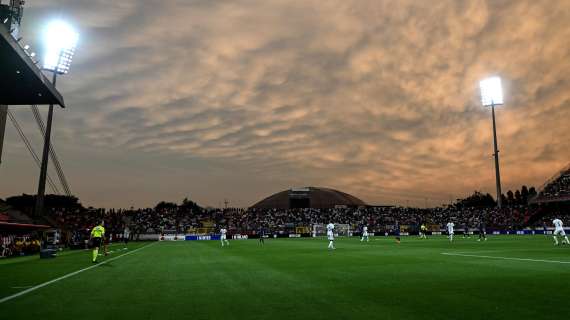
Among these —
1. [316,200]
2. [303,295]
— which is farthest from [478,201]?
[303,295]

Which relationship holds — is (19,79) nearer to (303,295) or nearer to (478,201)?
(303,295)

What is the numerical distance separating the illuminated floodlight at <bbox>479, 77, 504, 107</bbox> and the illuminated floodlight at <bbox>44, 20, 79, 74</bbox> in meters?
68.3

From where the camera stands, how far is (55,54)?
37.5m

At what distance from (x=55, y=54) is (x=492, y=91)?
7081 centimetres

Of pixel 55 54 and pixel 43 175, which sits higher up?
pixel 55 54

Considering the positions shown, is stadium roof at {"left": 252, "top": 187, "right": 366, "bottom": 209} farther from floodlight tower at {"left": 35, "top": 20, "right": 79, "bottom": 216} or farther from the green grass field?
the green grass field

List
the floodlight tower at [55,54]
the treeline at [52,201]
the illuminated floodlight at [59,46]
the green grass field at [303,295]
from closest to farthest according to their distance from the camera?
the green grass field at [303,295] → the illuminated floodlight at [59,46] → the floodlight tower at [55,54] → the treeline at [52,201]

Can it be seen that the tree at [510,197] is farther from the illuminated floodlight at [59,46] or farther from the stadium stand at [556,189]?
the illuminated floodlight at [59,46]

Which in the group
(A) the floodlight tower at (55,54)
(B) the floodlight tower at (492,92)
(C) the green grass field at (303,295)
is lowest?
(C) the green grass field at (303,295)

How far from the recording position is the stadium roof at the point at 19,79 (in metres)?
11.9

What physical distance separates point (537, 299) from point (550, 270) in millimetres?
6373

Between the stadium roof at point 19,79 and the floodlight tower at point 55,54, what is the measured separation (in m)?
22.8

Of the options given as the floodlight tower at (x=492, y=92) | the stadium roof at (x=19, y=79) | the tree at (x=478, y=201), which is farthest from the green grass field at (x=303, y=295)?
the tree at (x=478, y=201)

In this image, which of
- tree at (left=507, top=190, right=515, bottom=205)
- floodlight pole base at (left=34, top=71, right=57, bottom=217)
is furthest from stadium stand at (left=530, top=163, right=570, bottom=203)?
tree at (left=507, top=190, right=515, bottom=205)
